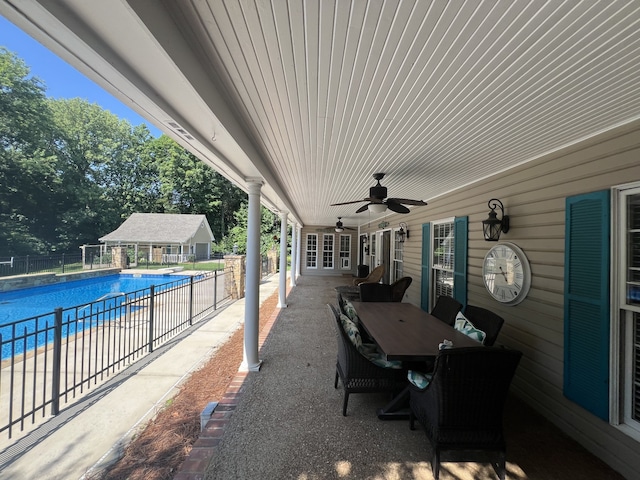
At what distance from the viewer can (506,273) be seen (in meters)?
3.12

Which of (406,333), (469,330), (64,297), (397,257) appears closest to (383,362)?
(406,333)

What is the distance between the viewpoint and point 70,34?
0.95 meters

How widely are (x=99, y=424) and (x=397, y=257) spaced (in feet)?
21.5

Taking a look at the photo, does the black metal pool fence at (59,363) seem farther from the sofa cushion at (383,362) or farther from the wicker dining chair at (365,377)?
the sofa cushion at (383,362)

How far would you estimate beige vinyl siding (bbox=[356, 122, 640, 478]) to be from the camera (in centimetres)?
200

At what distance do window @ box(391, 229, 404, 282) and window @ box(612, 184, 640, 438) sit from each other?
16.0 feet

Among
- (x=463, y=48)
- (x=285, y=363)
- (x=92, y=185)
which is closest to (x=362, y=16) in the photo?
(x=463, y=48)

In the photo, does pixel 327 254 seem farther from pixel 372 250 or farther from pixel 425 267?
Answer: pixel 425 267

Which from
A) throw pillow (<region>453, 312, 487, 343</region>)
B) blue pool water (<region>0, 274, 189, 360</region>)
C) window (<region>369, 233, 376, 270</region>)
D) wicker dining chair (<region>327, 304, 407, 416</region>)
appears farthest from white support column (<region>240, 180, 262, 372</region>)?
window (<region>369, 233, 376, 270</region>)

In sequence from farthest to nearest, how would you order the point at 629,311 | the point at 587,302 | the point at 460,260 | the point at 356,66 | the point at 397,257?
the point at 397,257 < the point at 460,260 < the point at 587,302 < the point at 629,311 < the point at 356,66

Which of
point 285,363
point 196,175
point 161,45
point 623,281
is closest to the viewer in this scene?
point 161,45

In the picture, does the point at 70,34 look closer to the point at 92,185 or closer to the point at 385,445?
the point at 385,445

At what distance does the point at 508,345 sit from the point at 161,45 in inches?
155

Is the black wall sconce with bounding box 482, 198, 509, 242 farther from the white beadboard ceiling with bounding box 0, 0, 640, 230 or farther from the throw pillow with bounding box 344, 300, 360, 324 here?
the throw pillow with bounding box 344, 300, 360, 324
